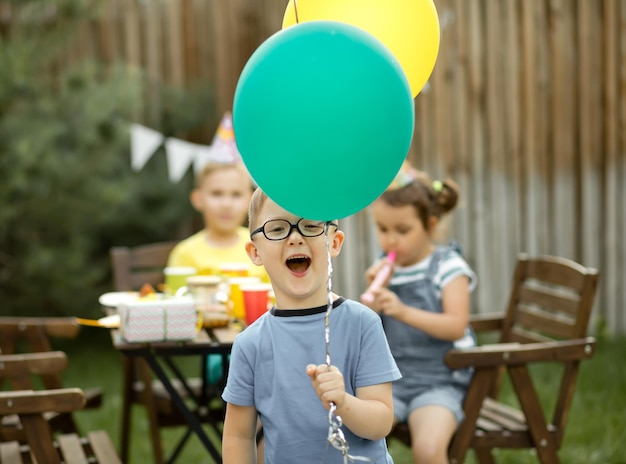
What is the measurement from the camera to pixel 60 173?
5348mm

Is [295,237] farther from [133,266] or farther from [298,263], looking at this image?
[133,266]

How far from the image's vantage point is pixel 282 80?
1.78 metres

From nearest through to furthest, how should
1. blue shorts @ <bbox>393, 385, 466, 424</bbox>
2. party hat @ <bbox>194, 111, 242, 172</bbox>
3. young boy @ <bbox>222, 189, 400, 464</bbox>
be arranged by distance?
young boy @ <bbox>222, 189, 400, 464</bbox> → blue shorts @ <bbox>393, 385, 466, 424</bbox> → party hat @ <bbox>194, 111, 242, 172</bbox>

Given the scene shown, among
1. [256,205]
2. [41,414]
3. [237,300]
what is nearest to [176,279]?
[237,300]

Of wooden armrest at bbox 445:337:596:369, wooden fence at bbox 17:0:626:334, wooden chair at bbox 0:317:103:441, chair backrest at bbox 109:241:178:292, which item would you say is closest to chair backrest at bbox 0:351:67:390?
wooden chair at bbox 0:317:103:441

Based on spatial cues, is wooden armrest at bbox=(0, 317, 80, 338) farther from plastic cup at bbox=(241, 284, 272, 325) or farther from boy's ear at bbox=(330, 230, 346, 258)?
boy's ear at bbox=(330, 230, 346, 258)

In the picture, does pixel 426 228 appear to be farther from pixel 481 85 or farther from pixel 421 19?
pixel 481 85

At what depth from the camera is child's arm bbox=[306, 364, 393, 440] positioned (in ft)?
6.09

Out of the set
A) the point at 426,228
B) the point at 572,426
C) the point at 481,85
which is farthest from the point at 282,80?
the point at 481,85

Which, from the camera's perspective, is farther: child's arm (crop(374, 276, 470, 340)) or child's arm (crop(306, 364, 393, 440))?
child's arm (crop(374, 276, 470, 340))

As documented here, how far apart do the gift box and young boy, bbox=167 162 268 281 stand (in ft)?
3.91

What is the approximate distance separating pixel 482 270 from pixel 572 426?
1.83 metres

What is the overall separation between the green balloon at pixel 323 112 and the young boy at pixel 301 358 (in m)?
0.23

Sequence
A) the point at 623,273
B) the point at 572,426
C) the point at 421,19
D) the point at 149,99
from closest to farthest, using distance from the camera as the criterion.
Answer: the point at 421,19 → the point at 572,426 → the point at 623,273 → the point at 149,99
